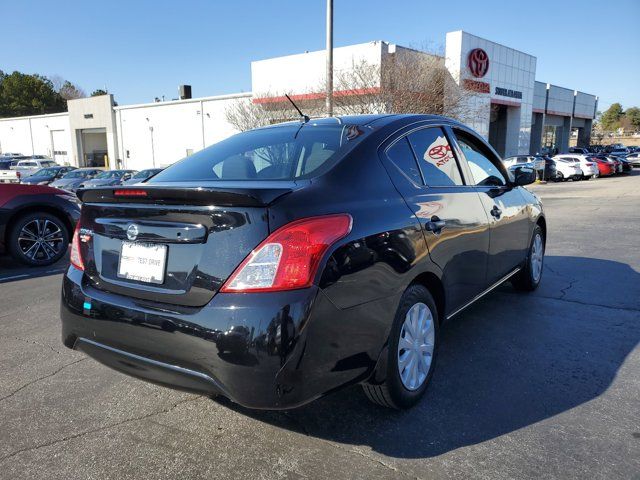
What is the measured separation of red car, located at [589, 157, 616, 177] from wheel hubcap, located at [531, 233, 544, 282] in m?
32.2

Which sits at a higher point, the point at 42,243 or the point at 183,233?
the point at 183,233

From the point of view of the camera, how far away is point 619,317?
4508 mm

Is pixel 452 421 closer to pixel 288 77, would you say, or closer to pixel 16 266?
pixel 16 266

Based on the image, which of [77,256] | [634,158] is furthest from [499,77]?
[77,256]

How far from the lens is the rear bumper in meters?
2.07

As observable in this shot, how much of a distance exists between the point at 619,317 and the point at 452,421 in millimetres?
2690

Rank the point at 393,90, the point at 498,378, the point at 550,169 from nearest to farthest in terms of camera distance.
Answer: the point at 498,378 → the point at 393,90 → the point at 550,169

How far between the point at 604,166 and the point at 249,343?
37.7m

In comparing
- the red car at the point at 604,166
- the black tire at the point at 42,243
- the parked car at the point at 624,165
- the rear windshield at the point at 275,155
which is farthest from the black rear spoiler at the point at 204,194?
the parked car at the point at 624,165

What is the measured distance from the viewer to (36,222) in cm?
711

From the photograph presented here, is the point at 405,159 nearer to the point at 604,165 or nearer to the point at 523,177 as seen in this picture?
the point at 523,177

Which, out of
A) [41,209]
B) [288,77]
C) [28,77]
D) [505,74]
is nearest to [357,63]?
[288,77]

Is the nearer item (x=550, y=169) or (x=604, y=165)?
(x=550, y=169)

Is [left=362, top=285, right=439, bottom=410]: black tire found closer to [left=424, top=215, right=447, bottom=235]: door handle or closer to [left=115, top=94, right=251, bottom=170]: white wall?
[left=424, top=215, right=447, bottom=235]: door handle
